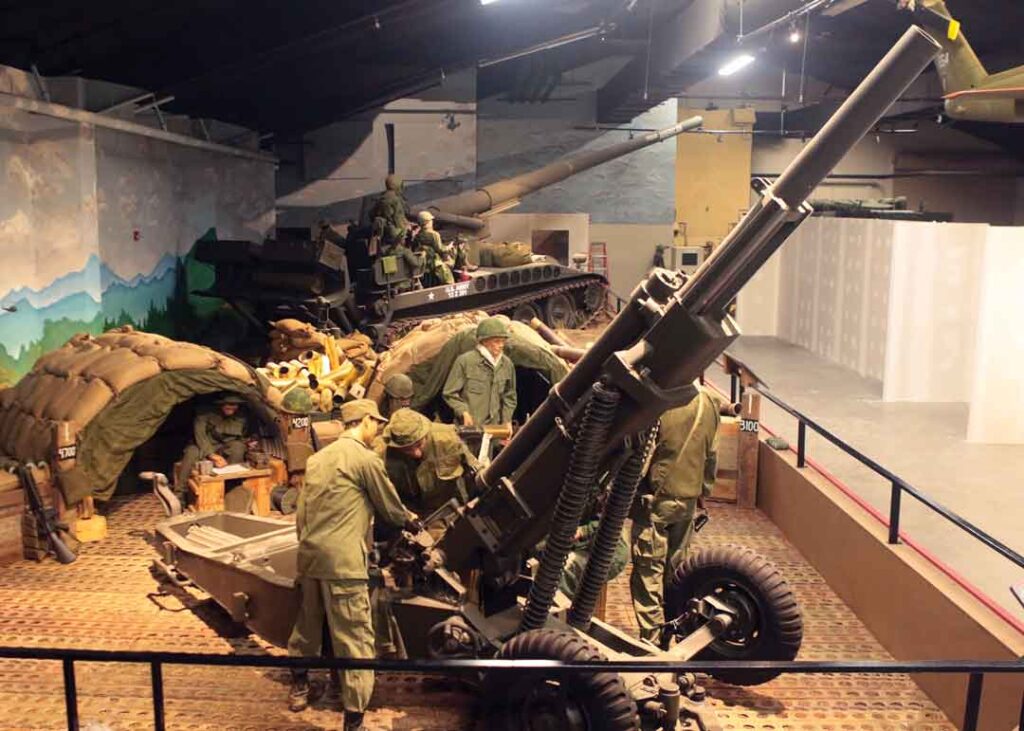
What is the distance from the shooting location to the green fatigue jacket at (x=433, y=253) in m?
15.2

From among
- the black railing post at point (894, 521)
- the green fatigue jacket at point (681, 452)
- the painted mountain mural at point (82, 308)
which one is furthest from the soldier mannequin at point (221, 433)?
the black railing post at point (894, 521)

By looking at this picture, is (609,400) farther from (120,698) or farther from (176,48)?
(176,48)

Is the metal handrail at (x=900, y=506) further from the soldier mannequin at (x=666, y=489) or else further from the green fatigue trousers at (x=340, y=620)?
the green fatigue trousers at (x=340, y=620)

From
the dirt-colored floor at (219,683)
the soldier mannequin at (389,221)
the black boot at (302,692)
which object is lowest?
the dirt-colored floor at (219,683)

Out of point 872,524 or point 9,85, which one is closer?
point 872,524

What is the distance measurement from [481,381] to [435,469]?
9.69 ft

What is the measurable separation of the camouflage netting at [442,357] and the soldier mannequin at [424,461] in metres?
Answer: 3.19

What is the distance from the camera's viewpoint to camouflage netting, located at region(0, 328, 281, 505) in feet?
27.7

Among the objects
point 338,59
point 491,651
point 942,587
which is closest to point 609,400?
point 491,651

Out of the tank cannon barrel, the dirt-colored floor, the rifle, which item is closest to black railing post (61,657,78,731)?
the dirt-colored floor

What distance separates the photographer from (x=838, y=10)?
12.1 meters

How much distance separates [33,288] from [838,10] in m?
9.97

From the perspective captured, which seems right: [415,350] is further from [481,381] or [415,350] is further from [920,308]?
[920,308]

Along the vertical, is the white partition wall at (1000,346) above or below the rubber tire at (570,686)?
above
